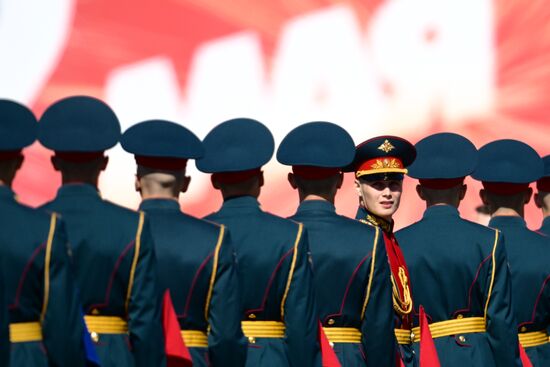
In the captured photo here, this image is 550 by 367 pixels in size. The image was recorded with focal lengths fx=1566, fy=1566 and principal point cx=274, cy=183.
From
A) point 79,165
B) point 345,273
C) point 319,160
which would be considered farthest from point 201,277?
point 319,160

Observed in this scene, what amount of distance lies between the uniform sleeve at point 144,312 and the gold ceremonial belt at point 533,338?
8.13 feet

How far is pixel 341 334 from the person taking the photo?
249 inches

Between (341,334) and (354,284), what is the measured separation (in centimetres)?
22

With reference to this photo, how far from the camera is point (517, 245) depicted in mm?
7270

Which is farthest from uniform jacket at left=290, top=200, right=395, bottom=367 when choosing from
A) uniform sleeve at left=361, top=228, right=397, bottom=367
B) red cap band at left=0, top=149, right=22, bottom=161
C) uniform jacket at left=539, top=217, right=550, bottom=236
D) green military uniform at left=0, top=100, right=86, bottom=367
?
uniform jacket at left=539, top=217, right=550, bottom=236

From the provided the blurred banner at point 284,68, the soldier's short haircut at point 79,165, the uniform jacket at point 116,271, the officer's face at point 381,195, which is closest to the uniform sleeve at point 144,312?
the uniform jacket at point 116,271

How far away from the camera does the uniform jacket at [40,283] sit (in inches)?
195

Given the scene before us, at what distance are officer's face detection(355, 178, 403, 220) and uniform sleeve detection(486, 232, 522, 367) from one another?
478 mm

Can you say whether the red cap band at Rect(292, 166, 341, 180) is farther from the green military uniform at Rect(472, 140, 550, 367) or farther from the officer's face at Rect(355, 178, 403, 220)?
the green military uniform at Rect(472, 140, 550, 367)

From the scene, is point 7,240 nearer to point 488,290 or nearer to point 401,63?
point 488,290

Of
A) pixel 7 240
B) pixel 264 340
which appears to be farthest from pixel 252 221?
pixel 7 240

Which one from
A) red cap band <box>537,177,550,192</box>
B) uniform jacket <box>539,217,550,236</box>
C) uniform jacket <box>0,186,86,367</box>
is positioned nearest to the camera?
uniform jacket <box>0,186,86,367</box>

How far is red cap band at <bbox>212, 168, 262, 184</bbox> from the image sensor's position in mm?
6102

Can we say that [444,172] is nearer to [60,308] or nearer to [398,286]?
[398,286]
